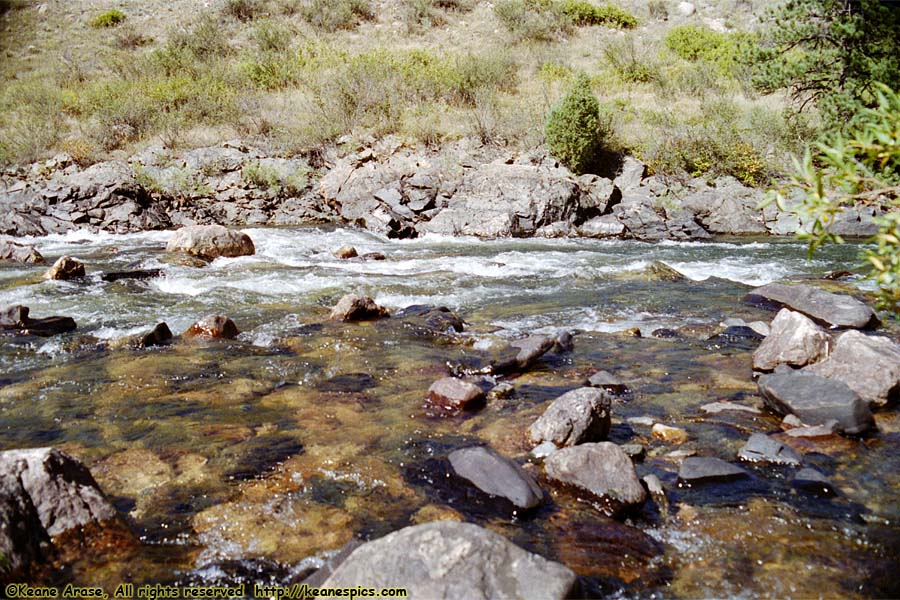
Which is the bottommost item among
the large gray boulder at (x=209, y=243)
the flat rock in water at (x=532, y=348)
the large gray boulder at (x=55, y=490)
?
the large gray boulder at (x=209, y=243)

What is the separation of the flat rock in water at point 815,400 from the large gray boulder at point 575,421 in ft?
4.81

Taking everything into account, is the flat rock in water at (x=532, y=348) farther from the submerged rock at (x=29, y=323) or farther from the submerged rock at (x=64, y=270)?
the submerged rock at (x=64, y=270)

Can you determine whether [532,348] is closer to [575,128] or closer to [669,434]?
[669,434]

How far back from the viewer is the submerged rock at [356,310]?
7.62 meters

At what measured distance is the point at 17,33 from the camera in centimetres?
3234

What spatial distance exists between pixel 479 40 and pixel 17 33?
83.8 feet

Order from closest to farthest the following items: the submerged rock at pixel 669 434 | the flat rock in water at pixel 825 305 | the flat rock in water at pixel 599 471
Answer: the flat rock in water at pixel 599 471
the submerged rock at pixel 669 434
the flat rock in water at pixel 825 305

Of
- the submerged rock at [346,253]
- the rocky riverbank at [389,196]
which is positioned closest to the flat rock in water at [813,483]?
the submerged rock at [346,253]

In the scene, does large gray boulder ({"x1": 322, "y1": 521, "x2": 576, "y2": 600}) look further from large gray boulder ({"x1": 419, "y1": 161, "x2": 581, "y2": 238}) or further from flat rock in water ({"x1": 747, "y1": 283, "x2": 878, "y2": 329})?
large gray boulder ({"x1": 419, "y1": 161, "x2": 581, "y2": 238})

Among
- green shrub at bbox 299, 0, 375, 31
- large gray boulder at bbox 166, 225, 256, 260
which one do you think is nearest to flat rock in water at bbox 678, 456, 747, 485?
large gray boulder at bbox 166, 225, 256, 260

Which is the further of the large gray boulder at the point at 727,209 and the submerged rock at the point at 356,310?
the large gray boulder at the point at 727,209

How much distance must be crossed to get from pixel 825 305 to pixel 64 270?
11.7m

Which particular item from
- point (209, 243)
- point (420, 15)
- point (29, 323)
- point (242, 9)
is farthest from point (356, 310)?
point (242, 9)

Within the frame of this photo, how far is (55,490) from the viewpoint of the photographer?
9.62ft
